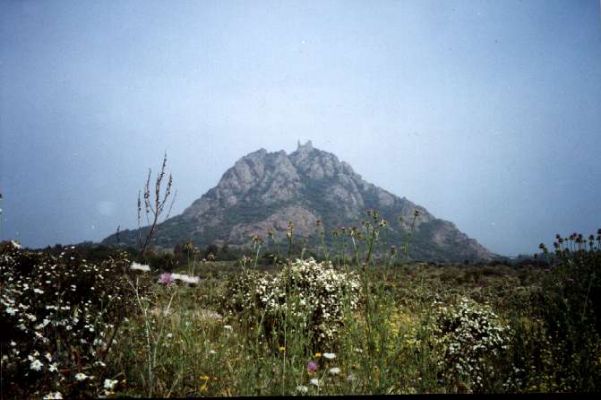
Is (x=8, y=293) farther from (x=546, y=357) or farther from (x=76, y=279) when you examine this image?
(x=546, y=357)

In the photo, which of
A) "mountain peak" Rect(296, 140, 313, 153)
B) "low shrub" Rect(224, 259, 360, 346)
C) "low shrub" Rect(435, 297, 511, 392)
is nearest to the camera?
"low shrub" Rect(435, 297, 511, 392)

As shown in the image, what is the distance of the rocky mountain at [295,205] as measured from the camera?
328 ft

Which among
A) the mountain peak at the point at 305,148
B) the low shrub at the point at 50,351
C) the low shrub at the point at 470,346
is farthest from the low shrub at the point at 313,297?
the mountain peak at the point at 305,148

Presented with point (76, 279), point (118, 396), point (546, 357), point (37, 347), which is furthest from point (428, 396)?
point (76, 279)

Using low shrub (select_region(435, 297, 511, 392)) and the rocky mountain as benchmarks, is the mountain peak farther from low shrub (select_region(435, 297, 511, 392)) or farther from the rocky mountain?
low shrub (select_region(435, 297, 511, 392))

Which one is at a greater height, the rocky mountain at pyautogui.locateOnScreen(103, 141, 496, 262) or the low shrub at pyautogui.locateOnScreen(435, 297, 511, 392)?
the rocky mountain at pyautogui.locateOnScreen(103, 141, 496, 262)

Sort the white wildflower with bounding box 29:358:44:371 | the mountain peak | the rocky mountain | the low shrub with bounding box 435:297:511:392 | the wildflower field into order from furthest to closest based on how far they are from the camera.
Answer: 1. the mountain peak
2. the rocky mountain
3. the low shrub with bounding box 435:297:511:392
4. the wildflower field
5. the white wildflower with bounding box 29:358:44:371

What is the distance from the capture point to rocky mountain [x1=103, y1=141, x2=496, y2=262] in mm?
100088

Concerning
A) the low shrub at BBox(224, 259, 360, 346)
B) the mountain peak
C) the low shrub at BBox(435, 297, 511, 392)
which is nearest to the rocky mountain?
the mountain peak

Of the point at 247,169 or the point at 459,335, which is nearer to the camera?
the point at 459,335

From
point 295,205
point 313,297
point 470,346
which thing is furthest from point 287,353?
point 295,205

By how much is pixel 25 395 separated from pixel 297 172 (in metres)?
161

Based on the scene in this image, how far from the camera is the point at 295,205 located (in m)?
123

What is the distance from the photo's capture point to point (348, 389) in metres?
2.24
